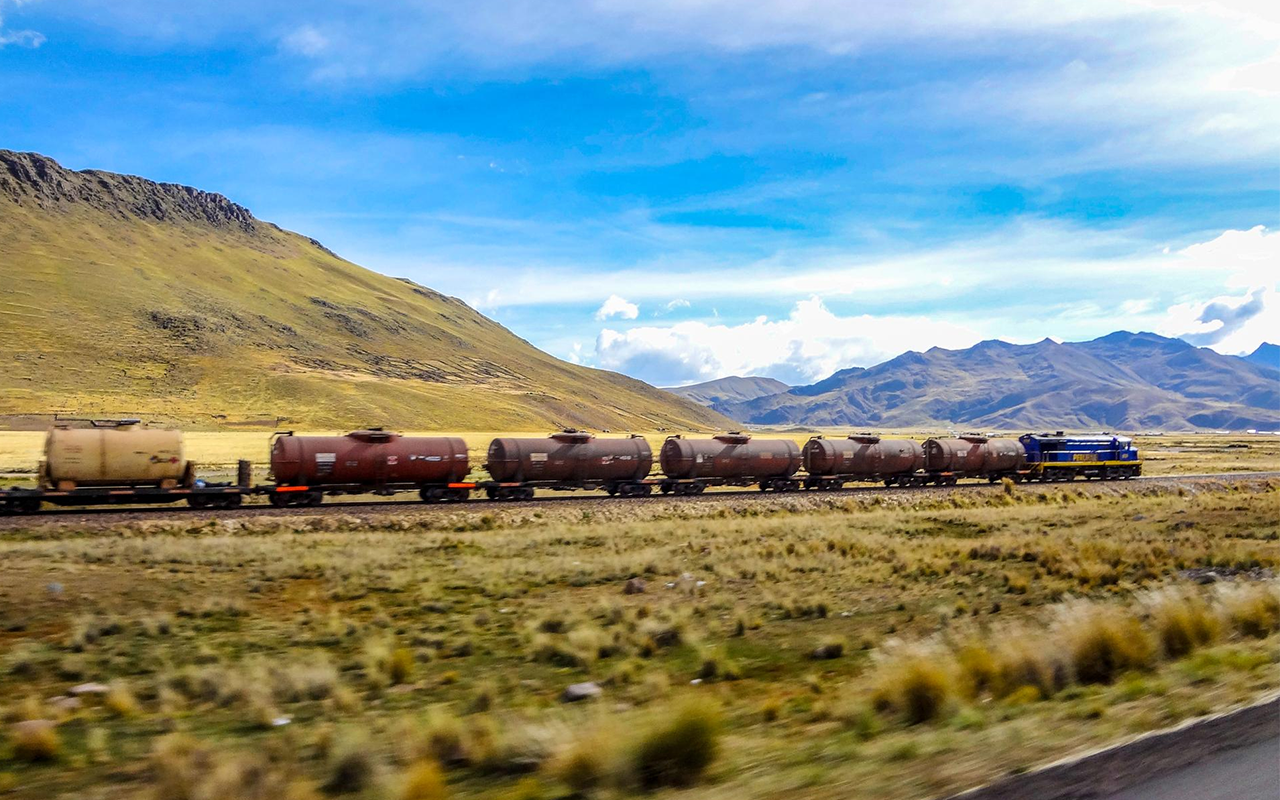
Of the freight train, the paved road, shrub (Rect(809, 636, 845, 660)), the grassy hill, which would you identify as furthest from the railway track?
the grassy hill

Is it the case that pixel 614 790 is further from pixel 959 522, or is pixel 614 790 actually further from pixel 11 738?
pixel 959 522

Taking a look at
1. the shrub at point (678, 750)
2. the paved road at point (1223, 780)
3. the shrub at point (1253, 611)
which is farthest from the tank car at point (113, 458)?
Result: the paved road at point (1223, 780)

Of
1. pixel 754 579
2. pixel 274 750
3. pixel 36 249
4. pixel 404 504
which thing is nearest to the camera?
pixel 274 750

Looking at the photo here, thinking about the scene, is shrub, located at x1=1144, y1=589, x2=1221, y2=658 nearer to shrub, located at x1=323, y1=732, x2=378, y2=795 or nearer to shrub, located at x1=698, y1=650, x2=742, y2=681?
shrub, located at x1=698, y1=650, x2=742, y2=681

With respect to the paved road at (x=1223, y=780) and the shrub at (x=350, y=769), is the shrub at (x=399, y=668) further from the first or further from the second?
the paved road at (x=1223, y=780)

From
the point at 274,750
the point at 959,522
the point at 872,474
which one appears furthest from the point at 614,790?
the point at 872,474

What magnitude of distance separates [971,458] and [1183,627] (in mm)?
47882

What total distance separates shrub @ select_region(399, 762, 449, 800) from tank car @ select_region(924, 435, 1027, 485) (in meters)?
53.1

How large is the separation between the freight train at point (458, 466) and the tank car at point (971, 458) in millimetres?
95

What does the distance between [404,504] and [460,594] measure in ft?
63.1

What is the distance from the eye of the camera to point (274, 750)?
8.52 m

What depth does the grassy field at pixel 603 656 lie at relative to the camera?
24.1ft

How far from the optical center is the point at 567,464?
41.0 metres

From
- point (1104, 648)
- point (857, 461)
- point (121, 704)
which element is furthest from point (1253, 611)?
point (857, 461)
